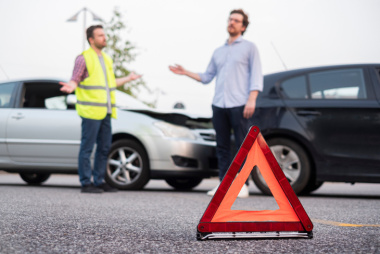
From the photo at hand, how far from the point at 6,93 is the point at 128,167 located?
227 cm

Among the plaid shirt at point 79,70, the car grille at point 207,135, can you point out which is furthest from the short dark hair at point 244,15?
the plaid shirt at point 79,70

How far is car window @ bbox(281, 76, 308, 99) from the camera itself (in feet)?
22.0

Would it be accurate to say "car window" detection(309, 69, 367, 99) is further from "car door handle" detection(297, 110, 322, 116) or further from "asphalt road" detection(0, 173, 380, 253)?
"asphalt road" detection(0, 173, 380, 253)

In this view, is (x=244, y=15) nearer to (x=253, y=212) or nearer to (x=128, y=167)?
(x=128, y=167)

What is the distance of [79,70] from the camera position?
6.84 meters

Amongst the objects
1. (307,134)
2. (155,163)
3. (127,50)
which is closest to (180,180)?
(155,163)

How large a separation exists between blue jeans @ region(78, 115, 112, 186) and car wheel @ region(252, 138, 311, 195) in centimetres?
199

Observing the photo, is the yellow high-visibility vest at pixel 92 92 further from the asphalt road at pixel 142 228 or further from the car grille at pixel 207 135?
the asphalt road at pixel 142 228

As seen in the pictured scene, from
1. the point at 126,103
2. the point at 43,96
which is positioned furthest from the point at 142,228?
the point at 43,96

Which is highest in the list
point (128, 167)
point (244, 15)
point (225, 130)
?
point (244, 15)

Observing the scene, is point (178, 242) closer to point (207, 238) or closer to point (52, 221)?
point (207, 238)

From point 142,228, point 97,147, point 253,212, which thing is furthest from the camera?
point 97,147

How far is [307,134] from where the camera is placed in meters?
6.52

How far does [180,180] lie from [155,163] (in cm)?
110
